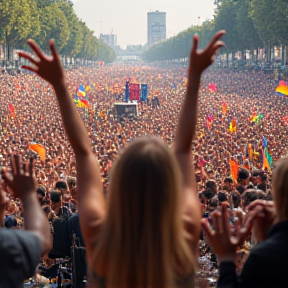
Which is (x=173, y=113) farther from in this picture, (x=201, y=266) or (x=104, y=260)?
(x=104, y=260)

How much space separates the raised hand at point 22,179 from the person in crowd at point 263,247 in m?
0.72

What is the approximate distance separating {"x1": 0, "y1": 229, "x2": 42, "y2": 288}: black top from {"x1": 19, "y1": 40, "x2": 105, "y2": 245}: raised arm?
229mm

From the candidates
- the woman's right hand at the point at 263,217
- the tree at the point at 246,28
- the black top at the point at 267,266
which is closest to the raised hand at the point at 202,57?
the woman's right hand at the point at 263,217

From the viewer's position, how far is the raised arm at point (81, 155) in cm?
283

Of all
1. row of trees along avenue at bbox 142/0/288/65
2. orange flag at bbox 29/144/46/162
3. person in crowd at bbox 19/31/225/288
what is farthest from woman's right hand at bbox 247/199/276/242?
row of trees along avenue at bbox 142/0/288/65

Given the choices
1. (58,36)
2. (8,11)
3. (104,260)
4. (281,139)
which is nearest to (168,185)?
(104,260)

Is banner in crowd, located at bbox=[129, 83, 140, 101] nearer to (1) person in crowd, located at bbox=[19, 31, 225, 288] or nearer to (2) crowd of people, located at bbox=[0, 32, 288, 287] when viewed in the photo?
(2) crowd of people, located at bbox=[0, 32, 288, 287]

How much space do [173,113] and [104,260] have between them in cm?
3180

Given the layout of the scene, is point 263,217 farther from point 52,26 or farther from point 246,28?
point 52,26

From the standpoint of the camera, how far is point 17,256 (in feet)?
9.55

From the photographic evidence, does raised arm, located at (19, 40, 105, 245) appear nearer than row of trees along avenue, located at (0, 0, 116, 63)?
Yes

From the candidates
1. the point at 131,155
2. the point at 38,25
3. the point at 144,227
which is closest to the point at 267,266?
the point at 144,227

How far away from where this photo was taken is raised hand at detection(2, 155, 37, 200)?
315 cm

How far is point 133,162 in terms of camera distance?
2600mm
